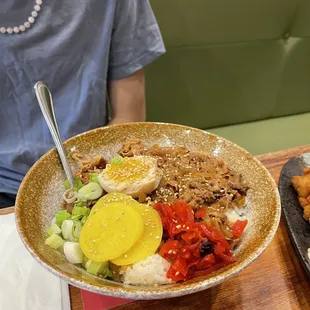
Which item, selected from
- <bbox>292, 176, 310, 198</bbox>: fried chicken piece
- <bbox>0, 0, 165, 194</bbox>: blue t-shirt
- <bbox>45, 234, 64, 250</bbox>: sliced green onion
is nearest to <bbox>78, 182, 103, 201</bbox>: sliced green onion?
<bbox>45, 234, 64, 250</bbox>: sliced green onion

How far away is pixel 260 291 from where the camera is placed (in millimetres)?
900

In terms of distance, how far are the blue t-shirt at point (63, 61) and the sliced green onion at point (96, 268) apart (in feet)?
2.14

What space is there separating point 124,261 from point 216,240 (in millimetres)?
192

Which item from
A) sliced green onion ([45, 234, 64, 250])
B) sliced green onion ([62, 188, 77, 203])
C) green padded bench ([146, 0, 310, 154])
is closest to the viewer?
sliced green onion ([45, 234, 64, 250])

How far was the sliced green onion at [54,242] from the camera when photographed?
82 cm

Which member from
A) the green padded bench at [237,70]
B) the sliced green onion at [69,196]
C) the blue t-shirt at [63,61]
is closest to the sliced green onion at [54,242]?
the sliced green onion at [69,196]

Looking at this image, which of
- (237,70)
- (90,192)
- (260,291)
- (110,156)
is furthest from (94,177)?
(237,70)

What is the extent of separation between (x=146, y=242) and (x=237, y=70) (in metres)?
1.60

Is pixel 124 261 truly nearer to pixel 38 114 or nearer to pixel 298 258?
pixel 298 258

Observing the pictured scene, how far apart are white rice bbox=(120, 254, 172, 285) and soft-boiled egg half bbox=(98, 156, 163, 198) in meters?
0.18

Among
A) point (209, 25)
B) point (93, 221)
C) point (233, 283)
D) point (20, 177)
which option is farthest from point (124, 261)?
point (209, 25)

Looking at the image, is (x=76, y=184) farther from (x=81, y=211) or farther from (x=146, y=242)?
(x=146, y=242)

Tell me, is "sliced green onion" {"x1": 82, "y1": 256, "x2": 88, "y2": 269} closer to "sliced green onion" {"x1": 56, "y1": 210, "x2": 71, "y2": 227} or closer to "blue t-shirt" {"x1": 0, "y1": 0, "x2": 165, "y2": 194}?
"sliced green onion" {"x1": 56, "y1": 210, "x2": 71, "y2": 227}

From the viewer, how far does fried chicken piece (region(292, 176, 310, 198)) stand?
3.59 feet
